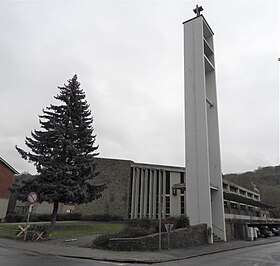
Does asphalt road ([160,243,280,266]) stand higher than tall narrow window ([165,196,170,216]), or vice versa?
tall narrow window ([165,196,170,216])

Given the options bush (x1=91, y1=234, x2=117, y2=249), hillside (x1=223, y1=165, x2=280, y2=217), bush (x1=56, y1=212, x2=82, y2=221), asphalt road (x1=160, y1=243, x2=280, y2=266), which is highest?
hillside (x1=223, y1=165, x2=280, y2=217)

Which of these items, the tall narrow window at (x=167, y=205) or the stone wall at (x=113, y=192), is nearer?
the tall narrow window at (x=167, y=205)

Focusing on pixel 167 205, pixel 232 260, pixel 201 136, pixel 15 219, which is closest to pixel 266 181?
pixel 167 205

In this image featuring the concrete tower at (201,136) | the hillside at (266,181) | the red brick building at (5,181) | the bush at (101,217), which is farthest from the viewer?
the hillside at (266,181)

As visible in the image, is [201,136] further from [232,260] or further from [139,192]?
[139,192]

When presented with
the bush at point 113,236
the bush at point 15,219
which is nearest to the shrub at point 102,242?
the bush at point 113,236

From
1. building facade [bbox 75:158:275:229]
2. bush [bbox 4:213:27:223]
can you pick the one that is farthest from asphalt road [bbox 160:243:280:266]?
bush [bbox 4:213:27:223]

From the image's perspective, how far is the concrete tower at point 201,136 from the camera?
23609 mm

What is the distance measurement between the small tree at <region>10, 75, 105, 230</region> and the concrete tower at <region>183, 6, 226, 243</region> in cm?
814

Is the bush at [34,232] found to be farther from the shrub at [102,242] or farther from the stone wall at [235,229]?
the stone wall at [235,229]

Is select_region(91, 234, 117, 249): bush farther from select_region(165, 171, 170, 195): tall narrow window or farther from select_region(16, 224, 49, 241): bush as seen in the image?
select_region(165, 171, 170, 195): tall narrow window

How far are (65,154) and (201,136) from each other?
11558mm

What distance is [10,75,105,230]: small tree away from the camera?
72.1 ft

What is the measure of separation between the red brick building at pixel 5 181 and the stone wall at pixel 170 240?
29.4 metres
